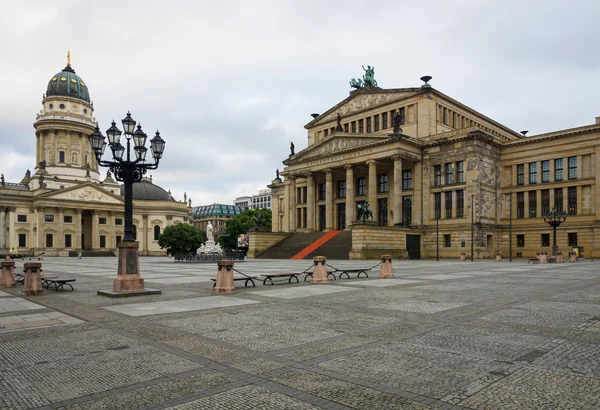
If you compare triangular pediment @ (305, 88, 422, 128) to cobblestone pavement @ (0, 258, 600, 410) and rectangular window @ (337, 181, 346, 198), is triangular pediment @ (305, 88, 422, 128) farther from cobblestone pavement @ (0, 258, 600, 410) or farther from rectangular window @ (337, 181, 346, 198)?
cobblestone pavement @ (0, 258, 600, 410)

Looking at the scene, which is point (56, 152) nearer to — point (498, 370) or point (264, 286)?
point (264, 286)

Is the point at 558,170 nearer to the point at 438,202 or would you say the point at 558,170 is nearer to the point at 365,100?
the point at 438,202

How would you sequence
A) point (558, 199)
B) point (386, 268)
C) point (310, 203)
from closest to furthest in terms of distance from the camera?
point (386, 268) → point (558, 199) → point (310, 203)

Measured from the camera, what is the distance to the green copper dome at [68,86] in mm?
108438

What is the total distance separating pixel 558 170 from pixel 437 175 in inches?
555

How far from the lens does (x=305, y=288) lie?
63.4 ft

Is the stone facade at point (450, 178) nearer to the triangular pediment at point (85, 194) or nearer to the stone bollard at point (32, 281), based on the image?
the stone bollard at point (32, 281)

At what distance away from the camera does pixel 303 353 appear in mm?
8367

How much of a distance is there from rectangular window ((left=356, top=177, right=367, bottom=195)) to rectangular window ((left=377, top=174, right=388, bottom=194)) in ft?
7.98

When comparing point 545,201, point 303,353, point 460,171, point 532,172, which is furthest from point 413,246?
point 303,353

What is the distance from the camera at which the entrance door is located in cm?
5784

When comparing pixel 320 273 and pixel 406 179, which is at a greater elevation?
pixel 406 179

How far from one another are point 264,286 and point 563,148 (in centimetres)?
4928

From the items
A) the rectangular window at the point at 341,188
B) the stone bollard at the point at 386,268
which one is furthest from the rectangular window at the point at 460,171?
the stone bollard at the point at 386,268
